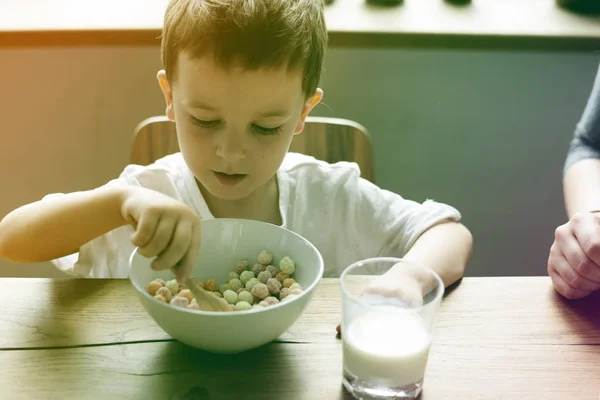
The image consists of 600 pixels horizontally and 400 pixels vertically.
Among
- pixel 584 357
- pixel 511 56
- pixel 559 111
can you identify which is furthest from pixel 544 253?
pixel 584 357

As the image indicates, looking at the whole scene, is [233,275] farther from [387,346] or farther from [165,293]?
[387,346]

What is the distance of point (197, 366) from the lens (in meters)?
0.67

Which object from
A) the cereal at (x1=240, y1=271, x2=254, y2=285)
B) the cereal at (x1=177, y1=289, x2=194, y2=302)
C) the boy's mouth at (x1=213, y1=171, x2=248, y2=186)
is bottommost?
the cereal at (x1=240, y1=271, x2=254, y2=285)

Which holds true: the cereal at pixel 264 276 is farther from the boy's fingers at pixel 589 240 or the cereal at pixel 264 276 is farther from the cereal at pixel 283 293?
the boy's fingers at pixel 589 240

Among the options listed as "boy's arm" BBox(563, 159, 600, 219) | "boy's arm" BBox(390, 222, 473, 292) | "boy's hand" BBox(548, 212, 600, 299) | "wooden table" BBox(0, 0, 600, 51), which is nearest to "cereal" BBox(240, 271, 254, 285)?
"boy's arm" BBox(390, 222, 473, 292)

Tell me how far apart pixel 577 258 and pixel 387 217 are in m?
0.34

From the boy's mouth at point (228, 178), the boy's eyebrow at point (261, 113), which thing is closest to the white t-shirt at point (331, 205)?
the boy's mouth at point (228, 178)

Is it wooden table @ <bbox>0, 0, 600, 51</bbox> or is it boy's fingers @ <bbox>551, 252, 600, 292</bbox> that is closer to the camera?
boy's fingers @ <bbox>551, 252, 600, 292</bbox>

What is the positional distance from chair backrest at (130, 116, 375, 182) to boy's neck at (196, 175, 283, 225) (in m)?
0.14

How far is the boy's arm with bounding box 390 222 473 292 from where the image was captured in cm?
85

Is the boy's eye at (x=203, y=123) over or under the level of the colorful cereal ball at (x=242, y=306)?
over

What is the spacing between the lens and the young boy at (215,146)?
A: 2.40 ft

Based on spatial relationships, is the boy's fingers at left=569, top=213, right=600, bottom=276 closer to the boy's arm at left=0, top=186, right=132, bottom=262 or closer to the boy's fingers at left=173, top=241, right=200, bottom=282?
the boy's fingers at left=173, top=241, right=200, bottom=282

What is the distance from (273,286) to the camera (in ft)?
2.48
